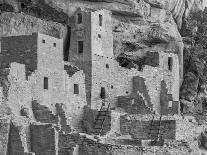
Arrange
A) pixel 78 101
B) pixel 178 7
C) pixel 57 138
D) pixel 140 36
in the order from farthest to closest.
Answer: pixel 178 7, pixel 140 36, pixel 78 101, pixel 57 138

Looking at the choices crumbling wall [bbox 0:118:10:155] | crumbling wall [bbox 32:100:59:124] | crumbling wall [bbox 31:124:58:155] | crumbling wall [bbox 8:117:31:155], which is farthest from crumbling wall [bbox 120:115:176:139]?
crumbling wall [bbox 0:118:10:155]

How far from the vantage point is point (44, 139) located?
47031 mm

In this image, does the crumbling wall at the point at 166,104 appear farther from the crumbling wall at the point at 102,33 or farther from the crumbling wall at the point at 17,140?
the crumbling wall at the point at 17,140

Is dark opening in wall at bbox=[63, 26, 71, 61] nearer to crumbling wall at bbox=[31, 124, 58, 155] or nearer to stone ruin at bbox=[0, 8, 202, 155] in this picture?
stone ruin at bbox=[0, 8, 202, 155]

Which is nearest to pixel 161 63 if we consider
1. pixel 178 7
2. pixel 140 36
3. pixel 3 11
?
pixel 140 36

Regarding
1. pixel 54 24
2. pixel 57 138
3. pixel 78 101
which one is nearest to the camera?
pixel 57 138

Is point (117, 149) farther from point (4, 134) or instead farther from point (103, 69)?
point (103, 69)

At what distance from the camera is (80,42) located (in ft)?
198

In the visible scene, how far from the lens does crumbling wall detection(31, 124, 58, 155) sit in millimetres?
46594

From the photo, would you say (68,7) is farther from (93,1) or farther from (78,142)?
(78,142)

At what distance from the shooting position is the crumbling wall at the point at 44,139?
153 ft

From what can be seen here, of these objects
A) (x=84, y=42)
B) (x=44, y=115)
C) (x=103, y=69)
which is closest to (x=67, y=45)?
→ (x=84, y=42)

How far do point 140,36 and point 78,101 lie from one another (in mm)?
10373

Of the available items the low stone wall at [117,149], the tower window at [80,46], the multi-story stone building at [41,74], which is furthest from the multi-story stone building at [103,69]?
the low stone wall at [117,149]
